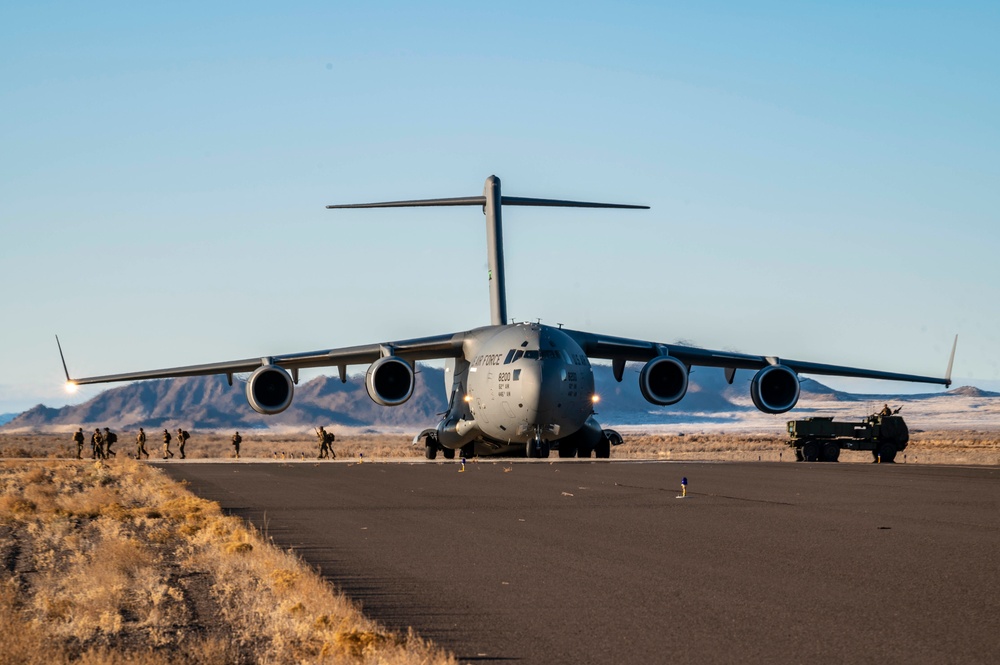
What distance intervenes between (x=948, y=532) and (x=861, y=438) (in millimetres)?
26993

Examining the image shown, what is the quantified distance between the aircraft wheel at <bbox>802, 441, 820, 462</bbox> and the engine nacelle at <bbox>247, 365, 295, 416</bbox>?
17.8m

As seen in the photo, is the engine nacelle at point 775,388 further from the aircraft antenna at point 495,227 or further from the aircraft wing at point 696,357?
the aircraft antenna at point 495,227

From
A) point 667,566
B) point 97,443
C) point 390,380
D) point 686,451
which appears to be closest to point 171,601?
point 667,566

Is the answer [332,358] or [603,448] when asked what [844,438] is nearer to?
[603,448]

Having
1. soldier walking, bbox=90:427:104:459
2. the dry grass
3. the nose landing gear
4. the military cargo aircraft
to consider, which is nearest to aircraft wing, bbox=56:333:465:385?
the military cargo aircraft

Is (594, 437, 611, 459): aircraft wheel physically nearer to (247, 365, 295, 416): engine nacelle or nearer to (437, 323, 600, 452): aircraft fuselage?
(437, 323, 600, 452): aircraft fuselage

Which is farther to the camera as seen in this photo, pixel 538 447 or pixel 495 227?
pixel 495 227

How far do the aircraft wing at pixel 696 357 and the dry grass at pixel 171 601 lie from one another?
23.5 m

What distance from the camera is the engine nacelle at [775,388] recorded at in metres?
37.1

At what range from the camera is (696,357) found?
40094mm

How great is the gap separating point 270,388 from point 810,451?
1865 centimetres

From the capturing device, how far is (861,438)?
39875mm

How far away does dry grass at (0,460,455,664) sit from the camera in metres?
7.36

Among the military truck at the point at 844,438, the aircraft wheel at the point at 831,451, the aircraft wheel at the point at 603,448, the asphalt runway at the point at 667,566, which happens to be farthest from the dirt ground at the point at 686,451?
the asphalt runway at the point at 667,566
